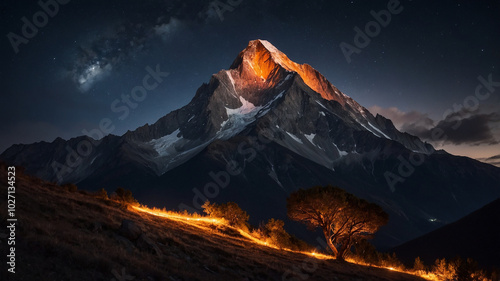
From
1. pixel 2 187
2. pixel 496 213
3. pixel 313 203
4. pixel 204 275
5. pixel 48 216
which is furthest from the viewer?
pixel 496 213

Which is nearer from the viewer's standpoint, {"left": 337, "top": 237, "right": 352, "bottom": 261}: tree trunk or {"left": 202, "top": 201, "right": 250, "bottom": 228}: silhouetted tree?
{"left": 337, "top": 237, "right": 352, "bottom": 261}: tree trunk

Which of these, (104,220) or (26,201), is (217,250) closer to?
(104,220)

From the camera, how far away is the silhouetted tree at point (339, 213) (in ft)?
131

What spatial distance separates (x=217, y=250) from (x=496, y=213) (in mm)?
156633

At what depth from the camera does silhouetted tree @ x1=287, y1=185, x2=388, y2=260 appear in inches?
1571

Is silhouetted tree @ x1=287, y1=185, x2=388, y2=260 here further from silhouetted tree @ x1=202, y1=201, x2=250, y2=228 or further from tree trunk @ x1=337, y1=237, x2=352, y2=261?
silhouetted tree @ x1=202, y1=201, x2=250, y2=228

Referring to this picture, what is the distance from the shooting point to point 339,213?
41.4 meters

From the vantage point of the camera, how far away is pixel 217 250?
23.8 metres

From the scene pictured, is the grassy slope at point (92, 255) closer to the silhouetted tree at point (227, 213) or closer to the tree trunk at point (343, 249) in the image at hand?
the tree trunk at point (343, 249)

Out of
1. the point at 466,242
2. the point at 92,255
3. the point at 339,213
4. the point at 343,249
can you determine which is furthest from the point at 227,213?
the point at 466,242

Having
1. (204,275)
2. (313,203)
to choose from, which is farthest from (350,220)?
(204,275)

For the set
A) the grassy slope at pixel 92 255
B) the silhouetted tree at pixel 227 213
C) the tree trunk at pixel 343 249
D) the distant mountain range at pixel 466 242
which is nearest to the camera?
the grassy slope at pixel 92 255

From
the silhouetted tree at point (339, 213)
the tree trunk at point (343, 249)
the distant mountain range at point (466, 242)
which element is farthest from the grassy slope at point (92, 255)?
the distant mountain range at point (466, 242)

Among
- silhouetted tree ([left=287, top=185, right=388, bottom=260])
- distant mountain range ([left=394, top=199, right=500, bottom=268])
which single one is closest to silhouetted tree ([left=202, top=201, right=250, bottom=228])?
silhouetted tree ([left=287, top=185, right=388, bottom=260])
